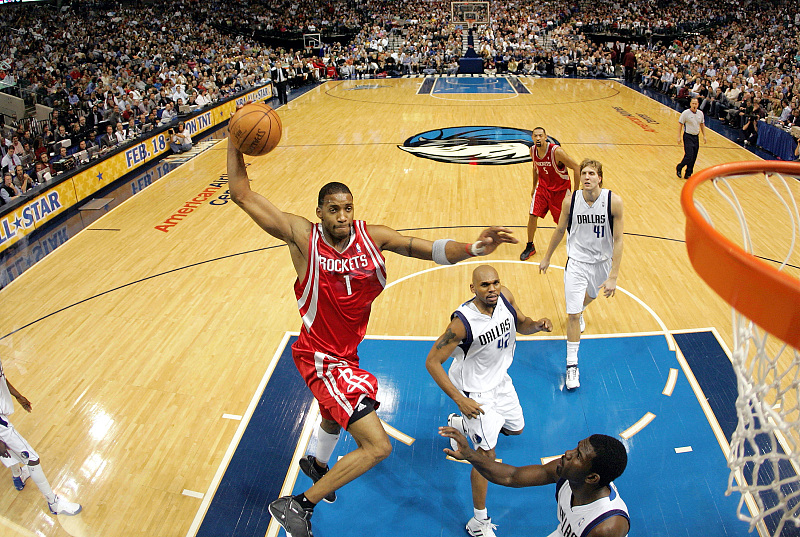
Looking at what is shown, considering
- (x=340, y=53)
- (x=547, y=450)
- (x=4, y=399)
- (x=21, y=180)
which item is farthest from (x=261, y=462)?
(x=340, y=53)

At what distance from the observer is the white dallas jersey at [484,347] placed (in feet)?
12.5

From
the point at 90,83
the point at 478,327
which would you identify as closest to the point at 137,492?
the point at 478,327

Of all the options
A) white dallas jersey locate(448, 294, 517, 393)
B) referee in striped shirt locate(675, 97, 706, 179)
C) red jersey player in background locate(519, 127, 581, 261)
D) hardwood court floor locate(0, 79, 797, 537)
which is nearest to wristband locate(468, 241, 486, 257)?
white dallas jersey locate(448, 294, 517, 393)

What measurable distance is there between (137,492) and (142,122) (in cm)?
1230

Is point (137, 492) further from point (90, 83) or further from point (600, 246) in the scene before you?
point (90, 83)

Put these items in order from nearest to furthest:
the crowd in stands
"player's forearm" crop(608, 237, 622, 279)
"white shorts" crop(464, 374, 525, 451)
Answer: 1. "white shorts" crop(464, 374, 525, 451)
2. "player's forearm" crop(608, 237, 622, 279)
3. the crowd in stands

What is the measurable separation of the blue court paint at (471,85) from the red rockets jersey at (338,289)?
2018 cm

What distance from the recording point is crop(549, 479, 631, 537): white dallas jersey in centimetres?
275

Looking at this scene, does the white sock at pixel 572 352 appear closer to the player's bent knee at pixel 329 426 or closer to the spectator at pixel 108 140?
the player's bent knee at pixel 329 426

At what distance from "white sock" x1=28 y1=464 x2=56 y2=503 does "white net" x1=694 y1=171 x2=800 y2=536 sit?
4.38m

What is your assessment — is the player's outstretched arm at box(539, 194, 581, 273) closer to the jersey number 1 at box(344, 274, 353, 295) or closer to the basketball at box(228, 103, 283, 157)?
the jersey number 1 at box(344, 274, 353, 295)

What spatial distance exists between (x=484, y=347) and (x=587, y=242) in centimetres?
218

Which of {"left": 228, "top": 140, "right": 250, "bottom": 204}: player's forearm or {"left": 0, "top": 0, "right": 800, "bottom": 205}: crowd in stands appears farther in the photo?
{"left": 0, "top": 0, "right": 800, "bottom": 205}: crowd in stands

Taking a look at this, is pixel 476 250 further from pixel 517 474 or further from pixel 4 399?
pixel 4 399
